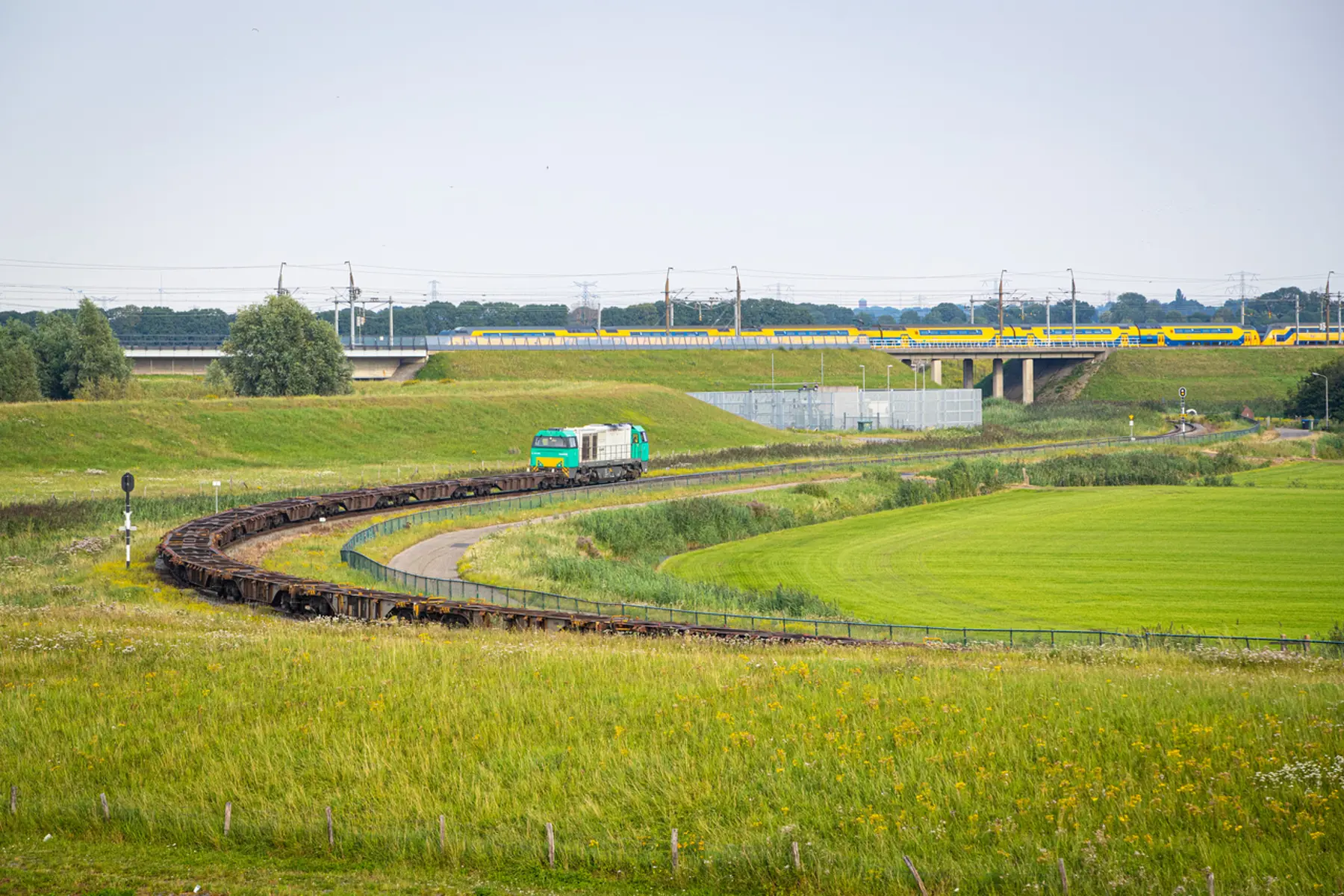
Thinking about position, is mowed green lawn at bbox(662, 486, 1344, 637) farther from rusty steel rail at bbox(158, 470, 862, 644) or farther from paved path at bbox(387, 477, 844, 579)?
rusty steel rail at bbox(158, 470, 862, 644)

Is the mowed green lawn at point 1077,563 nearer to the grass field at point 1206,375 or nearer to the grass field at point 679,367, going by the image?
the grass field at point 679,367

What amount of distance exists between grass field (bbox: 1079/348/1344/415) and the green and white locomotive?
92.9 metres

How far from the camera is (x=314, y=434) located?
86000 millimetres

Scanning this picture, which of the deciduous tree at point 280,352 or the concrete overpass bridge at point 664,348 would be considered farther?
the concrete overpass bridge at point 664,348

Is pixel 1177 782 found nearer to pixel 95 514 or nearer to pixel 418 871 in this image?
pixel 418 871

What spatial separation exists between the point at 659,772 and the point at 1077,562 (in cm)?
3593

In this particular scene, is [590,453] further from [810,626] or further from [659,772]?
[659,772]

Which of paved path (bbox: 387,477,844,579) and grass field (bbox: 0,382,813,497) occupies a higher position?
grass field (bbox: 0,382,813,497)

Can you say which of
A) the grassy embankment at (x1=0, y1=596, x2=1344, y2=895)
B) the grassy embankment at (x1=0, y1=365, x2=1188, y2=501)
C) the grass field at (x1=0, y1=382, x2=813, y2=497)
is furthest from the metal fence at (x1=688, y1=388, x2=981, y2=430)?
A: the grassy embankment at (x1=0, y1=596, x2=1344, y2=895)

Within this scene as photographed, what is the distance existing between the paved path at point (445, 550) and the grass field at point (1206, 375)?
351 feet

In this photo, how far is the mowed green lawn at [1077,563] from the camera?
37750mm

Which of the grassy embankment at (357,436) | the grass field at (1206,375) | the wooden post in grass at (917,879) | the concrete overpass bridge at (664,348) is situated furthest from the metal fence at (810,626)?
the grass field at (1206,375)

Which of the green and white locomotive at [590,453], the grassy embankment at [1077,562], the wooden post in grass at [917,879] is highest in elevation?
the green and white locomotive at [590,453]

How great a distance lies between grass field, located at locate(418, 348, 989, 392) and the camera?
13500 centimetres
